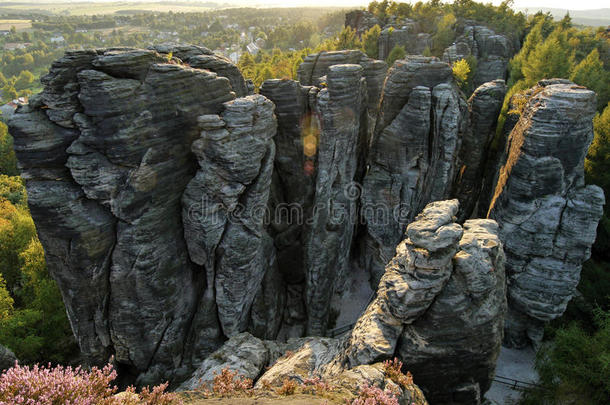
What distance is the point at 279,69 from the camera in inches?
2110

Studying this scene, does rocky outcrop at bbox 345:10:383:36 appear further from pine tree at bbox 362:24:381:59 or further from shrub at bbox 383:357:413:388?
shrub at bbox 383:357:413:388

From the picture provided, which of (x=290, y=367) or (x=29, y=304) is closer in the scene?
(x=290, y=367)

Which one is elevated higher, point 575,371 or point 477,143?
point 477,143

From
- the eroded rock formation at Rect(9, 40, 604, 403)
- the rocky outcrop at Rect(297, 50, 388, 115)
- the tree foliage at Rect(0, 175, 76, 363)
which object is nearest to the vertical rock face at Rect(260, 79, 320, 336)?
the eroded rock formation at Rect(9, 40, 604, 403)

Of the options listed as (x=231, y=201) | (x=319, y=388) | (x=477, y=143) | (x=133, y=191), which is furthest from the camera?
(x=477, y=143)

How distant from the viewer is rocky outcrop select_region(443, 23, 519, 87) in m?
57.6

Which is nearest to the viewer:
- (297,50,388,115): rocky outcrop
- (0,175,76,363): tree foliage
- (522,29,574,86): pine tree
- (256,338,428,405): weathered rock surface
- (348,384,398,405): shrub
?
(348,384,398,405): shrub

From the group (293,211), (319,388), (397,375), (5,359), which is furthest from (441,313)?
(5,359)

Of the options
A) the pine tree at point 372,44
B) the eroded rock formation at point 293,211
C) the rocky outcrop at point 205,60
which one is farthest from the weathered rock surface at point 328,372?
the pine tree at point 372,44

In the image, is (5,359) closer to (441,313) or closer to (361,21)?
(441,313)

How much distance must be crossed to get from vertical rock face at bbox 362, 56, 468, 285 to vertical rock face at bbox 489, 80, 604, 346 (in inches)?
155

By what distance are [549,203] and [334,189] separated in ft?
40.8

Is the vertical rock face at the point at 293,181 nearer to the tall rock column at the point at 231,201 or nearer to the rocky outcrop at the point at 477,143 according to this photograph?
the tall rock column at the point at 231,201

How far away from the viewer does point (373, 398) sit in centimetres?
926
